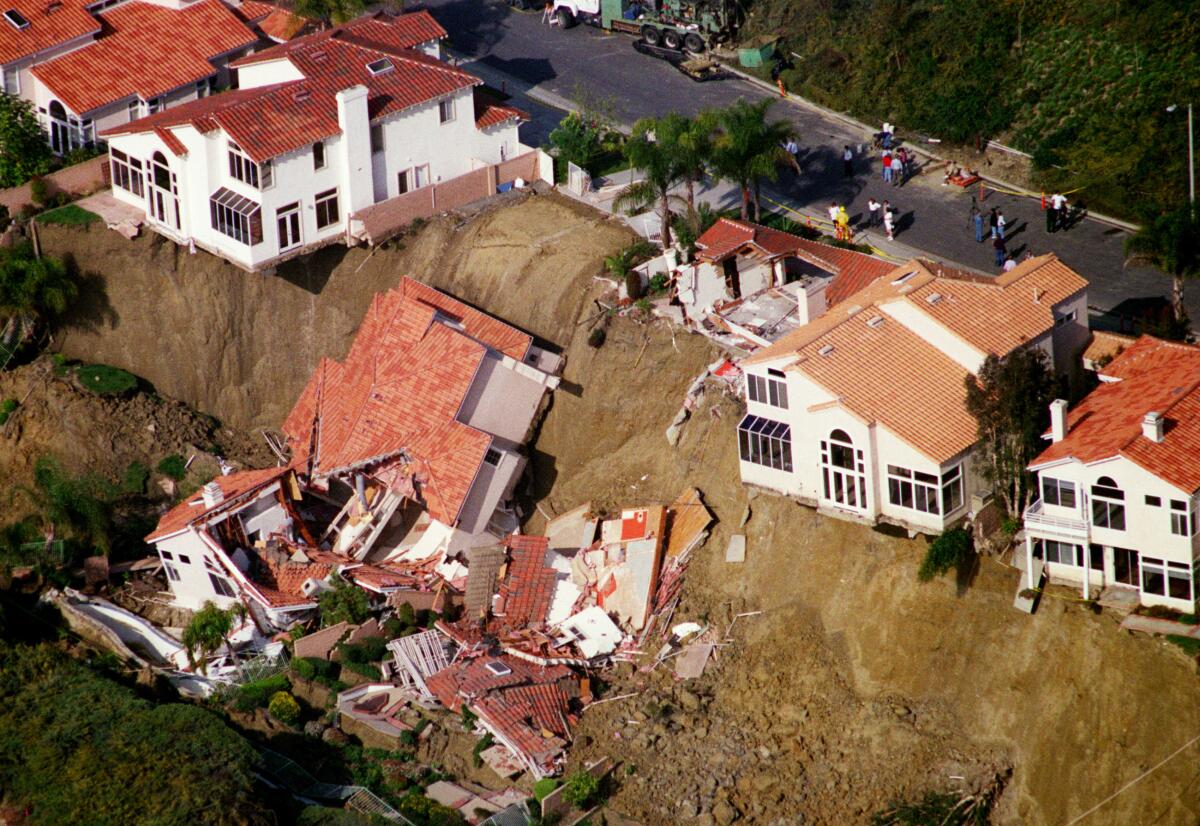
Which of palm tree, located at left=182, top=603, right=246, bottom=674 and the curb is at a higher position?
the curb

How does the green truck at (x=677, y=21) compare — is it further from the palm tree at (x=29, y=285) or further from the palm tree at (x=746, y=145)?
the palm tree at (x=29, y=285)

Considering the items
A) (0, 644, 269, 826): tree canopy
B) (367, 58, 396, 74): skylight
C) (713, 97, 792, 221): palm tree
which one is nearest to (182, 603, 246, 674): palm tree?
(0, 644, 269, 826): tree canopy

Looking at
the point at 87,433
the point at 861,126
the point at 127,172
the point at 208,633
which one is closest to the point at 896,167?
the point at 861,126

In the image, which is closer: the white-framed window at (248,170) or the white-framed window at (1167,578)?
the white-framed window at (1167,578)

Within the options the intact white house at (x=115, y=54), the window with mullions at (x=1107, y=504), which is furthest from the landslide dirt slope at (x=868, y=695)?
the intact white house at (x=115, y=54)

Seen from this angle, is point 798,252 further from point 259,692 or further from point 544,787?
point 259,692

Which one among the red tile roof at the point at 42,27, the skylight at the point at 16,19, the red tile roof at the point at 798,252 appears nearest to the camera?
the red tile roof at the point at 798,252

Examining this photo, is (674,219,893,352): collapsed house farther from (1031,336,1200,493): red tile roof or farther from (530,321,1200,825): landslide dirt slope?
(1031,336,1200,493): red tile roof
